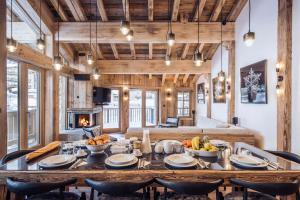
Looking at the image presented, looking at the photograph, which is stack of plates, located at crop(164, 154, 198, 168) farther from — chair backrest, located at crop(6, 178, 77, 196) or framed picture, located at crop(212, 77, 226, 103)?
framed picture, located at crop(212, 77, 226, 103)

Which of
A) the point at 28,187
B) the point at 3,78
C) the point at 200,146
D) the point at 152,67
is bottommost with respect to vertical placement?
the point at 28,187

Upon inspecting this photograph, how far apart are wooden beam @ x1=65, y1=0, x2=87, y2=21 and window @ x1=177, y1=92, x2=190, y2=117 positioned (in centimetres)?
577

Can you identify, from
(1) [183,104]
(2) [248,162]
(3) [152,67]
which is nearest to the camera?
(2) [248,162]

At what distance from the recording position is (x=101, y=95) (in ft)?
25.4

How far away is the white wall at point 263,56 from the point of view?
12.1 ft

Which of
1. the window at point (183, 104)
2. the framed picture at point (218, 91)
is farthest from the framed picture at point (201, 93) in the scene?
the framed picture at point (218, 91)

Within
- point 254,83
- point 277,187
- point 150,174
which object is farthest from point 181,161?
point 254,83

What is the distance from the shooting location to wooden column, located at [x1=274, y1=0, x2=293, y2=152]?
10.5ft

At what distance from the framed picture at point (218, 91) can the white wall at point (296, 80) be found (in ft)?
9.93

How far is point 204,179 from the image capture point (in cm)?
174

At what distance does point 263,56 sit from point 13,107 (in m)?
5.08

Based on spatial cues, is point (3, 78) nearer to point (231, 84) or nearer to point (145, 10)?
point (145, 10)

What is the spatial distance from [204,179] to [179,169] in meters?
0.22

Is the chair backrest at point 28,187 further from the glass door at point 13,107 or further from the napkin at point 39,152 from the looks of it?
the glass door at point 13,107
